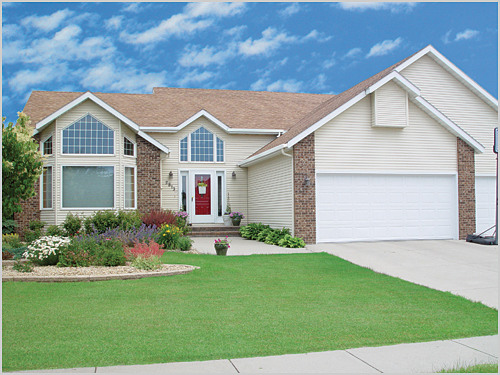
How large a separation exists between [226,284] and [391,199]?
367 inches

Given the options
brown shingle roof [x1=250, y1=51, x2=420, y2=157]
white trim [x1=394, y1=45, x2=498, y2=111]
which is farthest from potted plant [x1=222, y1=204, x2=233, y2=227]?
white trim [x1=394, y1=45, x2=498, y2=111]

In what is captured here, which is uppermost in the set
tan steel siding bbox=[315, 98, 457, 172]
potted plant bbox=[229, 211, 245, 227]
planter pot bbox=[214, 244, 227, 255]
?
tan steel siding bbox=[315, 98, 457, 172]

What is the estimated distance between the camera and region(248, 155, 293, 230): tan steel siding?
16.7 meters

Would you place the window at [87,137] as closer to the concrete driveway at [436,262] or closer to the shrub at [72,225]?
the shrub at [72,225]

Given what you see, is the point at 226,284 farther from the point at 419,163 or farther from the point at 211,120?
the point at 211,120

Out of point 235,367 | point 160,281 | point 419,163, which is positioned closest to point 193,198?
point 419,163

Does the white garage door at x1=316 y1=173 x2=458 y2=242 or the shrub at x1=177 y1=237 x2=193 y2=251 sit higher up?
the white garage door at x1=316 y1=173 x2=458 y2=242

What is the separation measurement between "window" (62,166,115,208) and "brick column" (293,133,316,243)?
694 cm

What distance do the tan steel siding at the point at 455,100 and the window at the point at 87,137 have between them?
40.8 ft

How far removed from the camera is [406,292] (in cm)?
924

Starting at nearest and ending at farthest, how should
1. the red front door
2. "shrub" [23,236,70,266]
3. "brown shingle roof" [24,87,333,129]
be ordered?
"shrub" [23,236,70,266] → the red front door → "brown shingle roof" [24,87,333,129]

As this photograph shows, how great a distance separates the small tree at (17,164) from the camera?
12289 millimetres

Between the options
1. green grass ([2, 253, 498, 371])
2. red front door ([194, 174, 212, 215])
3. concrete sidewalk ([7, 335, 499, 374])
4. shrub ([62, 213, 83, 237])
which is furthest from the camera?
red front door ([194, 174, 212, 215])

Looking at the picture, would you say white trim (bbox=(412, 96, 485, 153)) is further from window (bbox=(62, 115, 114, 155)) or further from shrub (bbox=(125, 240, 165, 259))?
window (bbox=(62, 115, 114, 155))
